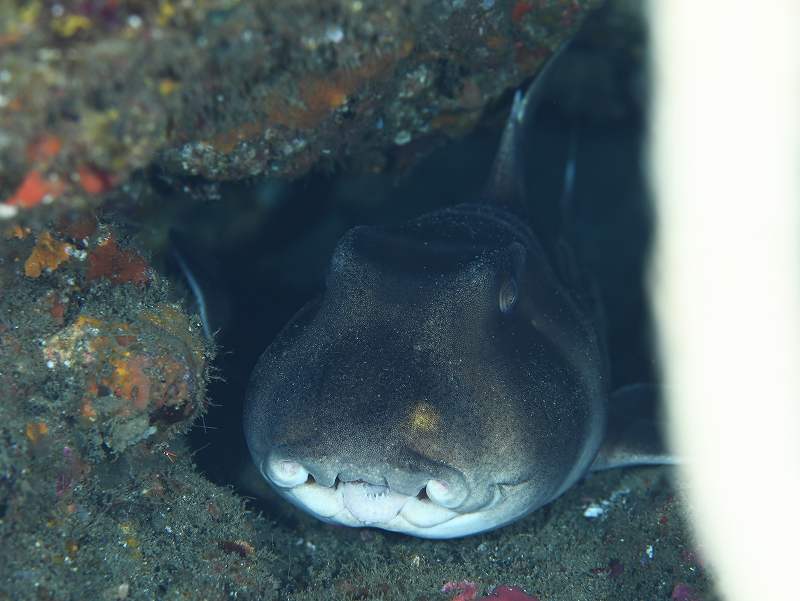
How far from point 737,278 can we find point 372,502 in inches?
87.6

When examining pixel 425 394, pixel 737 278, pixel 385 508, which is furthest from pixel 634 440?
pixel 385 508

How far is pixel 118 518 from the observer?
2.95 metres

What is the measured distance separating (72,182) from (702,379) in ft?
10.6

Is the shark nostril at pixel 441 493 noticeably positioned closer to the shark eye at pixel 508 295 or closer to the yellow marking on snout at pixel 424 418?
the yellow marking on snout at pixel 424 418

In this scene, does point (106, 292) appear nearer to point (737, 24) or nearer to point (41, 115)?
point (41, 115)

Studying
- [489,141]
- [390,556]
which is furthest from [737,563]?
[489,141]

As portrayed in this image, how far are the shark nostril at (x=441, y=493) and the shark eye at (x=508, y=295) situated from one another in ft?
3.12

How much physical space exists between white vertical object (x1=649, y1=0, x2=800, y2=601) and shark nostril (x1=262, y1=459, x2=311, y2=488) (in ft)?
6.32

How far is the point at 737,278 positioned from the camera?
3.57 m

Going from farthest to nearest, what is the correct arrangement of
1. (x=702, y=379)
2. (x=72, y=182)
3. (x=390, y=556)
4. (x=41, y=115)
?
(x=702, y=379)
(x=390, y=556)
(x=72, y=182)
(x=41, y=115)

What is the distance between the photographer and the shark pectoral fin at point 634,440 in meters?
3.83

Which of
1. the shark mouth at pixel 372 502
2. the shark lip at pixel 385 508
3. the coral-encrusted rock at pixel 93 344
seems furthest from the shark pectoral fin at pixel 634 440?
the coral-encrusted rock at pixel 93 344

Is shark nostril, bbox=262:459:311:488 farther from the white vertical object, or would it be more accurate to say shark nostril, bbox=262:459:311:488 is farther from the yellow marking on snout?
the white vertical object

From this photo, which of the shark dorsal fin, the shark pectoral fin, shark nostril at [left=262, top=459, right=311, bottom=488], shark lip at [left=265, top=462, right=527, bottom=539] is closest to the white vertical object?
the shark pectoral fin
